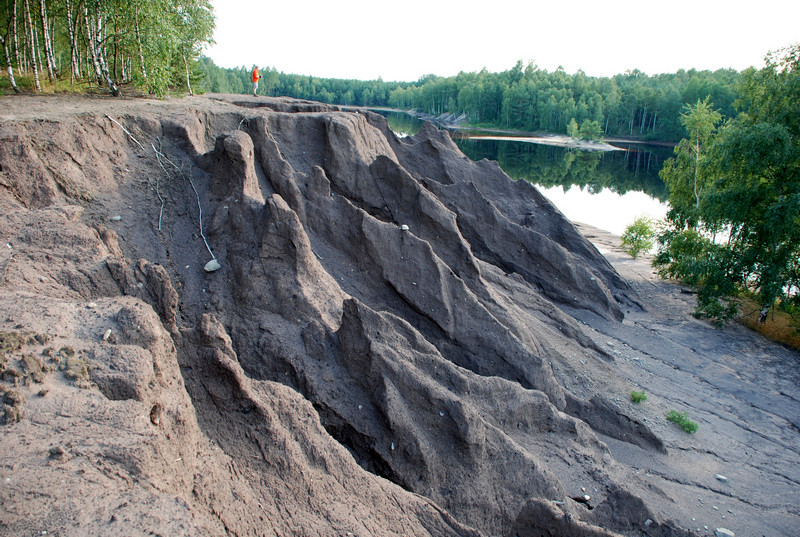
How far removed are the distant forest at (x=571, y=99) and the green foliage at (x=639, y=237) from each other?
54.7 m

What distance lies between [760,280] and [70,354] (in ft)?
78.7

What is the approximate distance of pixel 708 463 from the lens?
500 inches

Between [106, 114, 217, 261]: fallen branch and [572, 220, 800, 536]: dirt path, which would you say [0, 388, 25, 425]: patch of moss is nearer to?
[106, 114, 217, 261]: fallen branch

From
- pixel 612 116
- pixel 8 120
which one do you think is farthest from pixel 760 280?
pixel 612 116

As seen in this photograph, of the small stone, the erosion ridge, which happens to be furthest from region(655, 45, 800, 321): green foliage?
the small stone

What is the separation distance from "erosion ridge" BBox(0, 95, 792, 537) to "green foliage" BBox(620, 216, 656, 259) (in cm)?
1365

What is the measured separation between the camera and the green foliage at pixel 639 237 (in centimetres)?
3167

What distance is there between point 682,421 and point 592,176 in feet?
179

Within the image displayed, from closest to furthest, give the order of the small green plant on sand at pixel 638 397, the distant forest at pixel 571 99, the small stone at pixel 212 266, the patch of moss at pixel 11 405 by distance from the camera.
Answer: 1. the patch of moss at pixel 11 405
2. the small stone at pixel 212 266
3. the small green plant on sand at pixel 638 397
4. the distant forest at pixel 571 99

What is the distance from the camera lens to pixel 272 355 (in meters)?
10.6

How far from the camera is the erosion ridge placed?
17.6ft

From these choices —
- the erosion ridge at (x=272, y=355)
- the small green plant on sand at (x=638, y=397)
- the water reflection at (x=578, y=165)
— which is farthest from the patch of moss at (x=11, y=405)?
the water reflection at (x=578, y=165)

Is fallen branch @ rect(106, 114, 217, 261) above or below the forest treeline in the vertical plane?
below

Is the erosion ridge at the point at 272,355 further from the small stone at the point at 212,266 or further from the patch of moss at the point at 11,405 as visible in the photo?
the small stone at the point at 212,266
